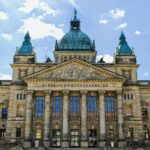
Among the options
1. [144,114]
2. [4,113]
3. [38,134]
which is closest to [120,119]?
[144,114]

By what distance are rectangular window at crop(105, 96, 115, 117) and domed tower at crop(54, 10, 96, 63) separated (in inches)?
543

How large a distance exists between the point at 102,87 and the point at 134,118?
331 inches

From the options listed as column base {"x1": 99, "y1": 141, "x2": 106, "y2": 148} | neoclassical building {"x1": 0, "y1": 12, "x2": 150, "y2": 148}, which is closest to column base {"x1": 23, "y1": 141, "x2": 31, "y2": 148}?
neoclassical building {"x1": 0, "y1": 12, "x2": 150, "y2": 148}

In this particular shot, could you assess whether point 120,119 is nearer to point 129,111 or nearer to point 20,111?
point 129,111

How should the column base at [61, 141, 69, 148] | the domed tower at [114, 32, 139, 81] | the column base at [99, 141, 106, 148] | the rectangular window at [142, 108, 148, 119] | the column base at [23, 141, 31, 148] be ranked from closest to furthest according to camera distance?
the column base at [23, 141, 31, 148] < the column base at [99, 141, 106, 148] < the column base at [61, 141, 69, 148] < the rectangular window at [142, 108, 148, 119] < the domed tower at [114, 32, 139, 81]

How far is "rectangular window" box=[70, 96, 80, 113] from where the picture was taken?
197ft

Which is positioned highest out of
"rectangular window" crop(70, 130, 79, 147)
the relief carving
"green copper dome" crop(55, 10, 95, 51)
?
"green copper dome" crop(55, 10, 95, 51)

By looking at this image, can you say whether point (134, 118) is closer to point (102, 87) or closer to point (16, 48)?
point (102, 87)

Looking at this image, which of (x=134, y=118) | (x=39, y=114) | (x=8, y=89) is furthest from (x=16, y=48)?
(x=134, y=118)

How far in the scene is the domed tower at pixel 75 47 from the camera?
240 feet

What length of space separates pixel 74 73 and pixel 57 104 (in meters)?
6.72

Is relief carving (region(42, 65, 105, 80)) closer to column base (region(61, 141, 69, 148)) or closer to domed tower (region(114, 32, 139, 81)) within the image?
domed tower (region(114, 32, 139, 81))

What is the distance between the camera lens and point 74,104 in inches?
2372

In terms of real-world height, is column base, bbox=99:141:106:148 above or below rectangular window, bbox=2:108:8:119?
below
